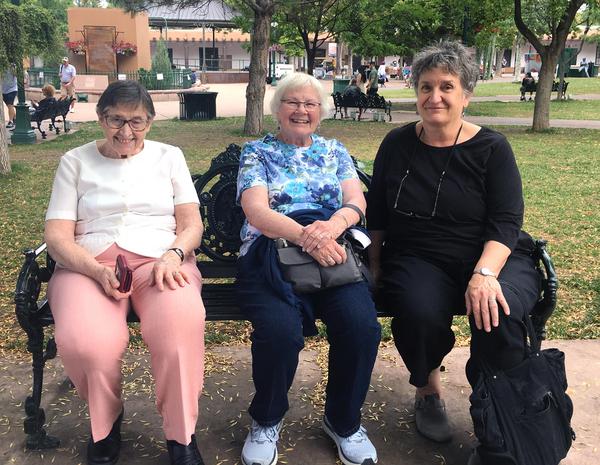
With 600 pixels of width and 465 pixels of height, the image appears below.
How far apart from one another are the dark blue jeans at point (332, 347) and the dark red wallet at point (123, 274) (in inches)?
19.0

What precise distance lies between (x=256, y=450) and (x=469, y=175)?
58.7 inches

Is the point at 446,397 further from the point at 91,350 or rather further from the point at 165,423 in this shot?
the point at 91,350

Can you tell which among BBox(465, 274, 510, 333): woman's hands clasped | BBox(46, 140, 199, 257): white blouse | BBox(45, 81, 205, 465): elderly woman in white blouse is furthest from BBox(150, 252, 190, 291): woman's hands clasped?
BBox(465, 274, 510, 333): woman's hands clasped

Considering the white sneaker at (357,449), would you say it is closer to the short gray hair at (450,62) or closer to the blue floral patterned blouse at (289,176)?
the blue floral patterned blouse at (289,176)

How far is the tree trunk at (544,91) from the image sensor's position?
539 inches

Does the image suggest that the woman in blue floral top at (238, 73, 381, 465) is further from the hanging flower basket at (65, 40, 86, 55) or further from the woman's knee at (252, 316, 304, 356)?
the hanging flower basket at (65, 40, 86, 55)

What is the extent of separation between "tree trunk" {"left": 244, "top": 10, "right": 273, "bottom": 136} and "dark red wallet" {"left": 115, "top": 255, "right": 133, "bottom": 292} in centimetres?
1084

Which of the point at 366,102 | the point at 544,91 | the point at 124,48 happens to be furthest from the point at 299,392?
the point at 124,48

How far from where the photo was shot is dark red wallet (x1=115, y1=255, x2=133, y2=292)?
252cm

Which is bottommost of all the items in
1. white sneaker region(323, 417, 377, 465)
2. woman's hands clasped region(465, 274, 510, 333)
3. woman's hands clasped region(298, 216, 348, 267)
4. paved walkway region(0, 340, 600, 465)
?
paved walkway region(0, 340, 600, 465)

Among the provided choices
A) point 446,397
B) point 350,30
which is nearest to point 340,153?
point 446,397

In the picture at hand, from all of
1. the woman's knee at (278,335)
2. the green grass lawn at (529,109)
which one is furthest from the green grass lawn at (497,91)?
the woman's knee at (278,335)

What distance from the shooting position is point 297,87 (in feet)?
9.80

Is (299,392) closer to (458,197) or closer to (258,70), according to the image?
(458,197)
